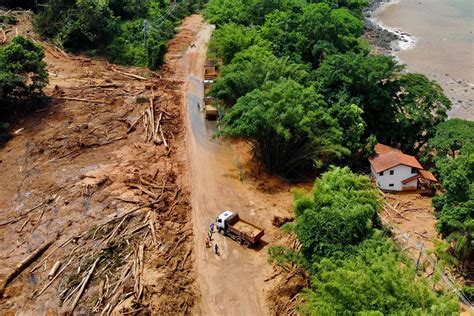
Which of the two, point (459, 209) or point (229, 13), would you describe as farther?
point (229, 13)

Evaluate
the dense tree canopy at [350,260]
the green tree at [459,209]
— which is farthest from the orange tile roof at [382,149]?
the dense tree canopy at [350,260]

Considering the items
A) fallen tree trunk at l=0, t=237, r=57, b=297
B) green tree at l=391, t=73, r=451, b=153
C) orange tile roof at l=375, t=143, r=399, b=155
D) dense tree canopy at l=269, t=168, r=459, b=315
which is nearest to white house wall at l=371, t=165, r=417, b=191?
orange tile roof at l=375, t=143, r=399, b=155

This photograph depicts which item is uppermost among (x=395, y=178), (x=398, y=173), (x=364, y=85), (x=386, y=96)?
(x=364, y=85)

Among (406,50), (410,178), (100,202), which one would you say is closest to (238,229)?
(100,202)

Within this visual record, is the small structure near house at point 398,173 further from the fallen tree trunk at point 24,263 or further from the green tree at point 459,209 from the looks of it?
the fallen tree trunk at point 24,263

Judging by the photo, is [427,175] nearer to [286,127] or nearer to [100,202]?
[286,127]

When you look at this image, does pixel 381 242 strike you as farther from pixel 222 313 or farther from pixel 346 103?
pixel 346 103
